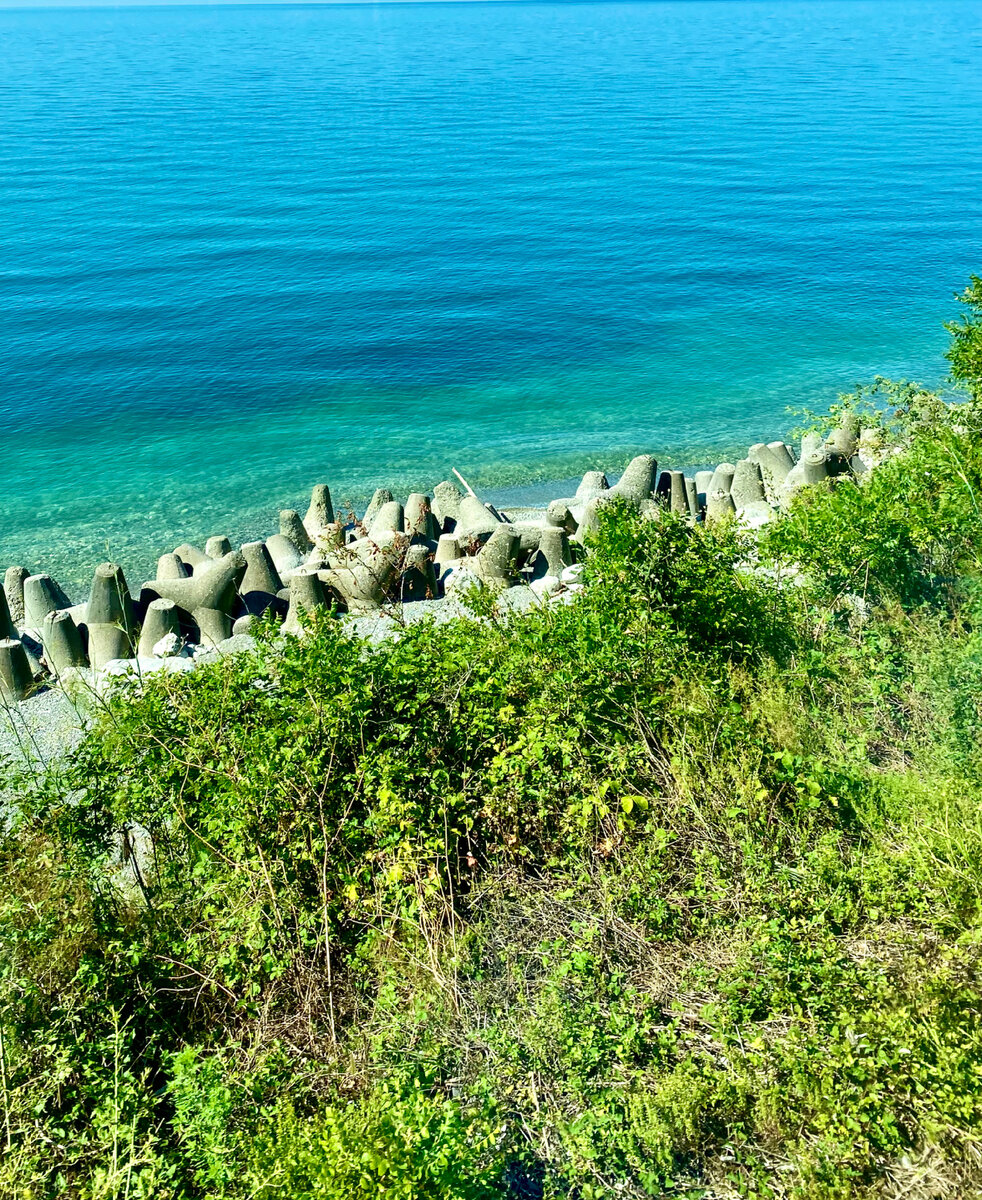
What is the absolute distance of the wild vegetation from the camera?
443cm

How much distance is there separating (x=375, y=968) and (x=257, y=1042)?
27.6 inches

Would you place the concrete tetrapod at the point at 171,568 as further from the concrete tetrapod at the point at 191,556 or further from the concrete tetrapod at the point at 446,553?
the concrete tetrapod at the point at 446,553

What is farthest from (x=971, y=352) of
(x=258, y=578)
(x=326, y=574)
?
(x=258, y=578)

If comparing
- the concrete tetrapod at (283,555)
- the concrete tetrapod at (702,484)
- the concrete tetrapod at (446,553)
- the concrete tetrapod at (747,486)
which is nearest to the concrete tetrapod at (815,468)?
the concrete tetrapod at (747,486)

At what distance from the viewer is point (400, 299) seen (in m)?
26.9

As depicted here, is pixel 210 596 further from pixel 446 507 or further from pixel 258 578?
pixel 446 507

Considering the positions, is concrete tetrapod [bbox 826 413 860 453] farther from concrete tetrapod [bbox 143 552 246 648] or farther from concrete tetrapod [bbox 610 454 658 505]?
concrete tetrapod [bbox 143 552 246 648]

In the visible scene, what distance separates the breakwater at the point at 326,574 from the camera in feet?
36.8

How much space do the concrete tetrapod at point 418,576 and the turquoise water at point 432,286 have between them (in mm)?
5461

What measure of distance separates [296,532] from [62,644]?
12.2ft

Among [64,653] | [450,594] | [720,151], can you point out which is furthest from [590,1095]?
[720,151]

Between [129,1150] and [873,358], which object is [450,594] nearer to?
[129,1150]

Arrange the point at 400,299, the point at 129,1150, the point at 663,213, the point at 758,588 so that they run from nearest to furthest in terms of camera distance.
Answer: the point at 129,1150, the point at 758,588, the point at 400,299, the point at 663,213

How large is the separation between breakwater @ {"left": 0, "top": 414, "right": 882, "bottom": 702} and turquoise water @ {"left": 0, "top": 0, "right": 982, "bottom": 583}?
3.40m
